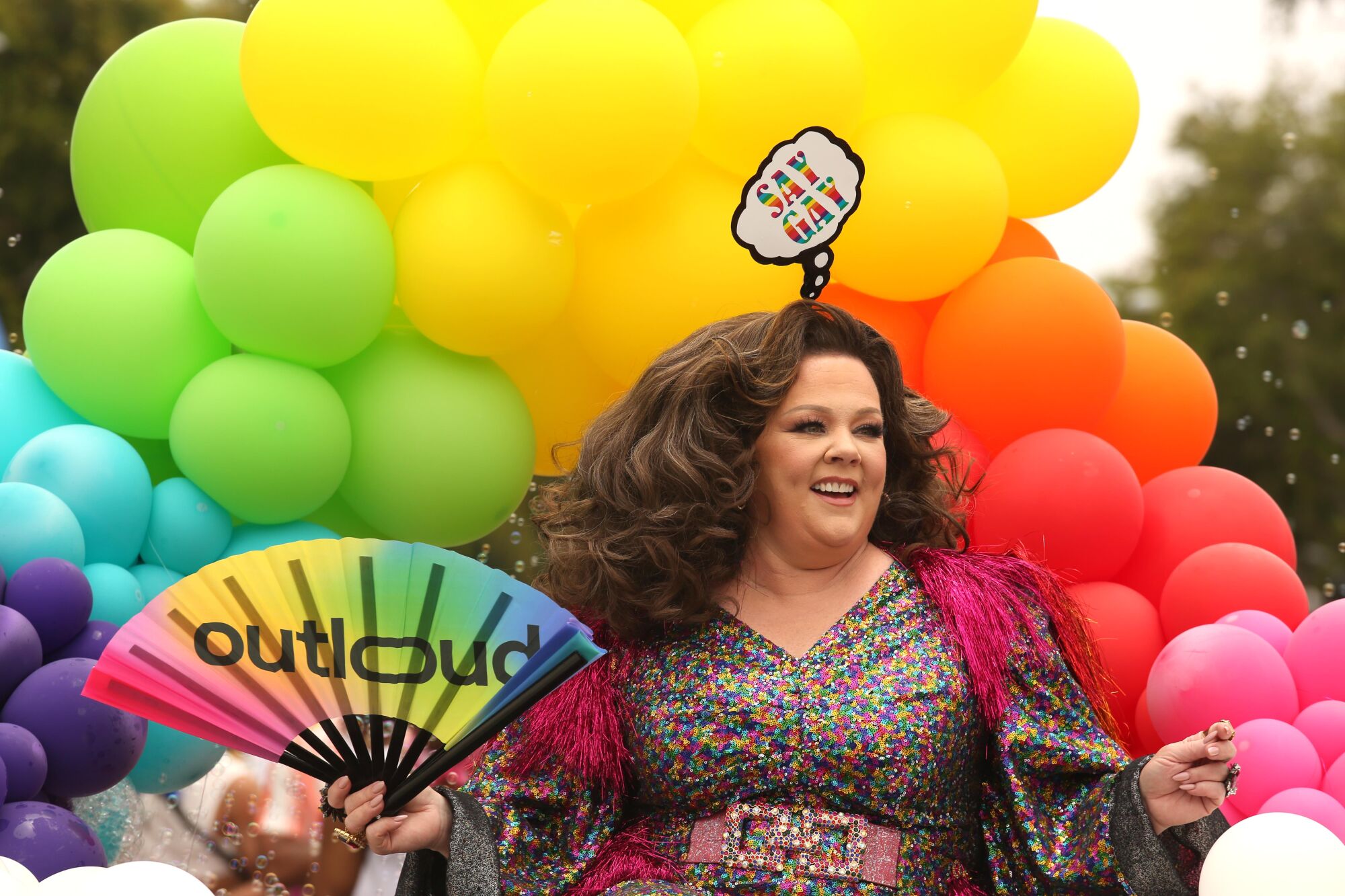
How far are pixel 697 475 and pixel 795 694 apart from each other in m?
0.44

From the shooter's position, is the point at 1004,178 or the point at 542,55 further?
the point at 1004,178

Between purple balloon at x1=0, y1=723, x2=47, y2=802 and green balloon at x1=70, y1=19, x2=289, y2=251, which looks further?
green balloon at x1=70, y1=19, x2=289, y2=251

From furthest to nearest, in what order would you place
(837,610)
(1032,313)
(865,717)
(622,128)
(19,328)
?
1. (19,328)
2. (1032,313)
3. (622,128)
4. (837,610)
5. (865,717)

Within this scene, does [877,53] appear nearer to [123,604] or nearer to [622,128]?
[622,128]

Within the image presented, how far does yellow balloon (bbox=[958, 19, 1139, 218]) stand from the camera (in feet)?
10.7

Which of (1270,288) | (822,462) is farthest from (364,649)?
(1270,288)

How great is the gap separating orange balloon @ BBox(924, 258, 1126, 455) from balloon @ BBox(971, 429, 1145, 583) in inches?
2.8

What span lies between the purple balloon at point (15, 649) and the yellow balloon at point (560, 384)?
1099 mm

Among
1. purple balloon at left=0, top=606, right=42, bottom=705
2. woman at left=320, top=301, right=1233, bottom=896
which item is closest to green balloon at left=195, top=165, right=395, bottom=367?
woman at left=320, top=301, right=1233, bottom=896

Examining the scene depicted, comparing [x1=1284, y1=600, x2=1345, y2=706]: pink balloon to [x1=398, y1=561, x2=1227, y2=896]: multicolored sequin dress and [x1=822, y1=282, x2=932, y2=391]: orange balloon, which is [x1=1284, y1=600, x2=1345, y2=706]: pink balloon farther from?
[x1=822, y1=282, x2=932, y2=391]: orange balloon

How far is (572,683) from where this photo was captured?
270 centimetres

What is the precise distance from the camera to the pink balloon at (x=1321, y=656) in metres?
2.78

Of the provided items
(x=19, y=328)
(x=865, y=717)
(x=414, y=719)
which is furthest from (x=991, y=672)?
(x=19, y=328)

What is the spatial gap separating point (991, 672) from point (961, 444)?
0.66 metres
